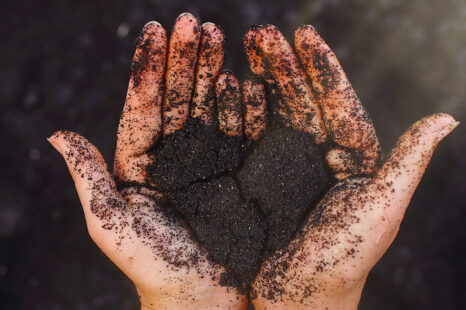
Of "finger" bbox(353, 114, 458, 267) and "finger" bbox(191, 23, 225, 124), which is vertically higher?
"finger" bbox(191, 23, 225, 124)

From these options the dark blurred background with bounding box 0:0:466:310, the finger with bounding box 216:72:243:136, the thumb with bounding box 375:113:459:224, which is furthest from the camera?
the dark blurred background with bounding box 0:0:466:310

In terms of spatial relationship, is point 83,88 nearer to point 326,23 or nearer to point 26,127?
point 26,127

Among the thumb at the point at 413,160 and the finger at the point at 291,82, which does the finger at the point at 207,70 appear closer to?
the finger at the point at 291,82

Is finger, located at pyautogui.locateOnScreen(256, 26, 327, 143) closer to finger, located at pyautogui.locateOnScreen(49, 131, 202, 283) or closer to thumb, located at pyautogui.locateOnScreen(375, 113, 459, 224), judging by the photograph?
thumb, located at pyautogui.locateOnScreen(375, 113, 459, 224)

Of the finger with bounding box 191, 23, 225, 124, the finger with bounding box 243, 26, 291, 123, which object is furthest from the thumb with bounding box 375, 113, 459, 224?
the finger with bounding box 191, 23, 225, 124

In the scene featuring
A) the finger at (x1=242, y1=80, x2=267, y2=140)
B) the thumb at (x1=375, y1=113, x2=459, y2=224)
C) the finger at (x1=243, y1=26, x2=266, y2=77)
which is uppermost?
the finger at (x1=243, y1=26, x2=266, y2=77)

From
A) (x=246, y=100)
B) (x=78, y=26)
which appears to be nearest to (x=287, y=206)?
(x=246, y=100)

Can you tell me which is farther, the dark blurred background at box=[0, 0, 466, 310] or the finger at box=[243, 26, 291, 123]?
the dark blurred background at box=[0, 0, 466, 310]
